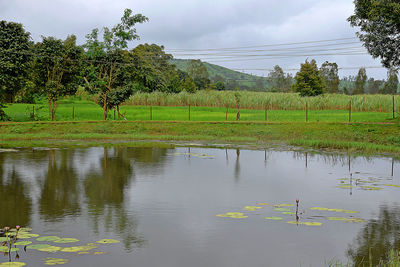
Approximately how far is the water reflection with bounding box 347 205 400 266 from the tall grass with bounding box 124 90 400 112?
141ft

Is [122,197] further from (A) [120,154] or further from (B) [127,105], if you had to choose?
(B) [127,105]

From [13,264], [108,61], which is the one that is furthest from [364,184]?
[108,61]

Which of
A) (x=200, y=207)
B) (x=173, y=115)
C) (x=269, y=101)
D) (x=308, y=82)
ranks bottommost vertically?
(x=200, y=207)

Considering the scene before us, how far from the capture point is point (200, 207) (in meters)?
11.8

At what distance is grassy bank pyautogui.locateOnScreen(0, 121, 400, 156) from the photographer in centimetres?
2890

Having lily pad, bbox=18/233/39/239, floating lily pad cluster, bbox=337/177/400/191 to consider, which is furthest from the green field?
lily pad, bbox=18/233/39/239

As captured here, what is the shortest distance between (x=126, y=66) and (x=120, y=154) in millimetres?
20564

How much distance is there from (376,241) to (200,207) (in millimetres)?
4200

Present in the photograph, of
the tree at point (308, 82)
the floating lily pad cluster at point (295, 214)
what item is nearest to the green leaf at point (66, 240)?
the floating lily pad cluster at point (295, 214)

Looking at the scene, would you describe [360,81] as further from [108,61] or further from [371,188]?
[371,188]

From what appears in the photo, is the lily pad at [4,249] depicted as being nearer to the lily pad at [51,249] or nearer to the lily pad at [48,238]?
the lily pad at [51,249]

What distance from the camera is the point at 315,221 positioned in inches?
416

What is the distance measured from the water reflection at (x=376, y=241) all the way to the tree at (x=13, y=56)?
33.3 m

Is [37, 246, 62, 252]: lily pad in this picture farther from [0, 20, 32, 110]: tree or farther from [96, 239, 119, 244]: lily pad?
[0, 20, 32, 110]: tree
